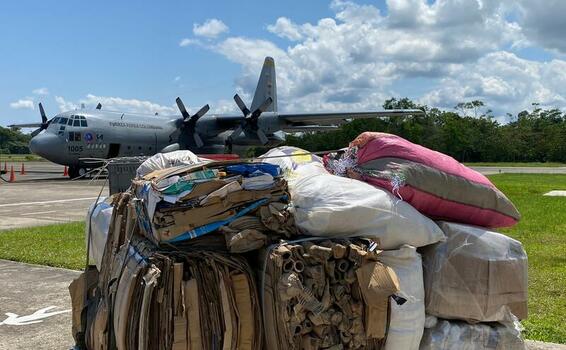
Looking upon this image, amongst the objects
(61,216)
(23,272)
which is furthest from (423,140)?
(23,272)

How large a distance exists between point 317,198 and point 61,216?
10415mm

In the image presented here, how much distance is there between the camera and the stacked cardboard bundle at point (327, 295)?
2.28 m

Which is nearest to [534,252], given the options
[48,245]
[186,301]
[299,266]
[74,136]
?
[299,266]

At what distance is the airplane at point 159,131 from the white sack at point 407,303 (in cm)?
2213

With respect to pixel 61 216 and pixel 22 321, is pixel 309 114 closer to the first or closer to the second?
pixel 61 216

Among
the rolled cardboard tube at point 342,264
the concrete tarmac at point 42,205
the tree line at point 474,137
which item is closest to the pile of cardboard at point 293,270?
the rolled cardboard tube at point 342,264

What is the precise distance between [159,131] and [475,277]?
1044 inches

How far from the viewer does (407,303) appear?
255 cm

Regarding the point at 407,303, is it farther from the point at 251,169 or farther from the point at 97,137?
the point at 97,137

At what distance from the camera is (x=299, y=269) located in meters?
2.31

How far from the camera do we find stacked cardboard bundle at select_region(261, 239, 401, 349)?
2.28 m

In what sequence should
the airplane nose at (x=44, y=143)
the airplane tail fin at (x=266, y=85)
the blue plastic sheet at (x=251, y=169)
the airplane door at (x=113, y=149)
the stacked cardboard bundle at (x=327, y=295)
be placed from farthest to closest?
the airplane tail fin at (x=266, y=85) → the airplane door at (x=113, y=149) → the airplane nose at (x=44, y=143) → the blue plastic sheet at (x=251, y=169) → the stacked cardboard bundle at (x=327, y=295)

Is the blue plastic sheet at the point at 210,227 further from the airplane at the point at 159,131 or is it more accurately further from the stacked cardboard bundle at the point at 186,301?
the airplane at the point at 159,131

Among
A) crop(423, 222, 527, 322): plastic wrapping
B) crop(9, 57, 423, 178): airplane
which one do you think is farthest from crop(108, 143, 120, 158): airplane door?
crop(423, 222, 527, 322): plastic wrapping
